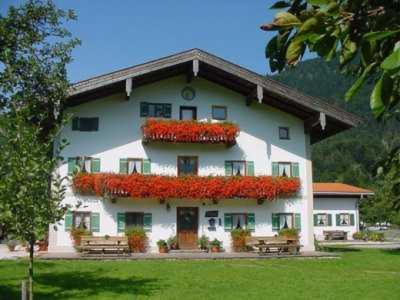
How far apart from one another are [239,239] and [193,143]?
467cm

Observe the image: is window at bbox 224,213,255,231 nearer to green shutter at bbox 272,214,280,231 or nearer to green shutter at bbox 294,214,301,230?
green shutter at bbox 272,214,280,231

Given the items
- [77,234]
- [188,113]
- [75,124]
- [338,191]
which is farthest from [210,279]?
[338,191]

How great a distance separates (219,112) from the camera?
26.0 m

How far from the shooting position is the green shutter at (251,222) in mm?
25578

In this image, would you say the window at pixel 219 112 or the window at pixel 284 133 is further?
the window at pixel 284 133

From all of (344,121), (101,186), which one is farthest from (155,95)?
(344,121)

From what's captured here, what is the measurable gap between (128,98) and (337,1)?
23.7 m

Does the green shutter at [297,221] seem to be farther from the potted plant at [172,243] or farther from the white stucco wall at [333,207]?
the white stucco wall at [333,207]

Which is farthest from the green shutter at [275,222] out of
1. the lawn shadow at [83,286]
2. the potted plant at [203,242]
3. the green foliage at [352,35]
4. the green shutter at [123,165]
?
the green foliage at [352,35]

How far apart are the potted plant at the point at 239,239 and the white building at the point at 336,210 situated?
1623 cm

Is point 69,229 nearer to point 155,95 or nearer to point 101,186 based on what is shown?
point 101,186

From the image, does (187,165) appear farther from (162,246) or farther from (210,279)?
(210,279)

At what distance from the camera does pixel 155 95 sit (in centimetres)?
2534

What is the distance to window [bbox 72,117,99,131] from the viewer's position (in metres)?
24.6
